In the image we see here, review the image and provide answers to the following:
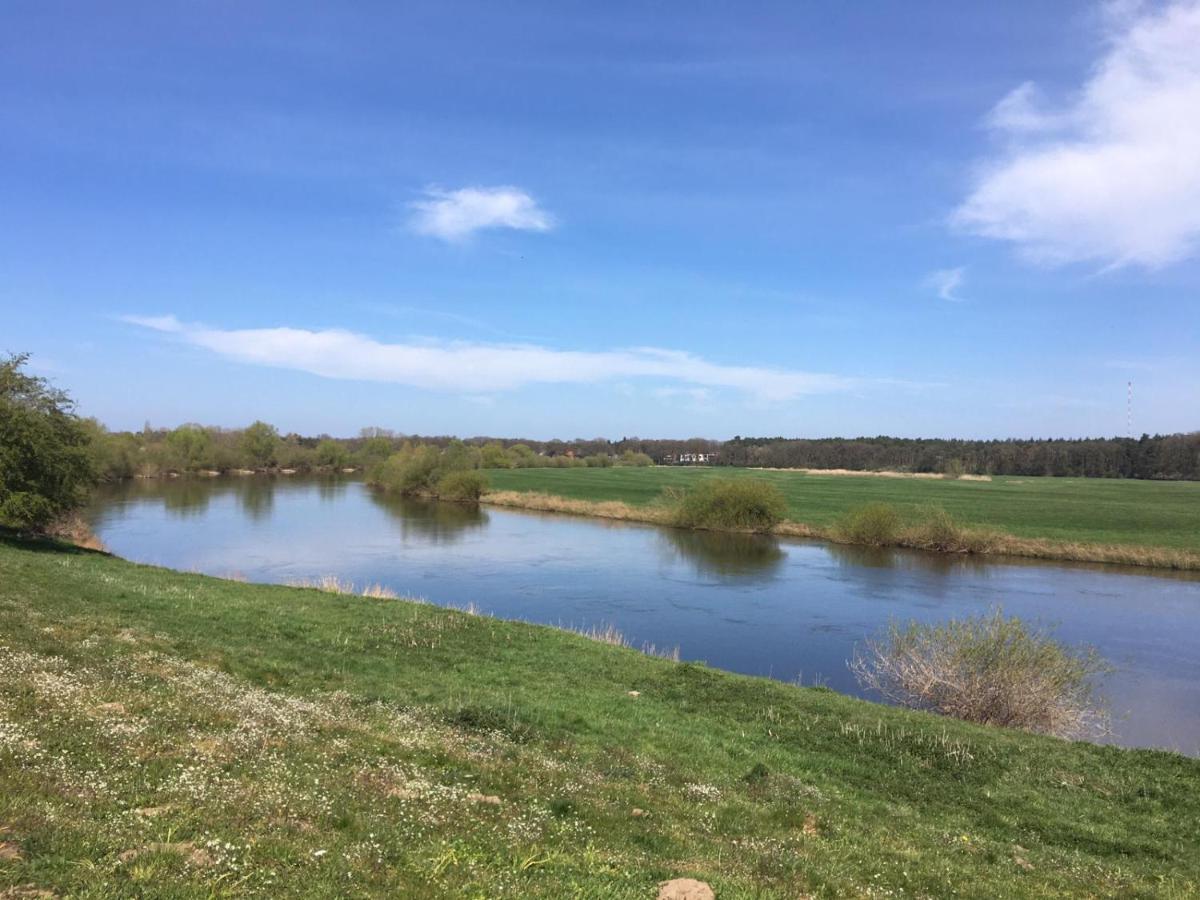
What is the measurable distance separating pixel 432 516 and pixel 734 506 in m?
25.4

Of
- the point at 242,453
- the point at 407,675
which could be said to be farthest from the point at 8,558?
the point at 242,453

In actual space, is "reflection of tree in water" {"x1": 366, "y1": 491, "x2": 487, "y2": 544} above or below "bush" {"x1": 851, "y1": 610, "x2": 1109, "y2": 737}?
below

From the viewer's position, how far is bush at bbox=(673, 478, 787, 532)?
5266 cm

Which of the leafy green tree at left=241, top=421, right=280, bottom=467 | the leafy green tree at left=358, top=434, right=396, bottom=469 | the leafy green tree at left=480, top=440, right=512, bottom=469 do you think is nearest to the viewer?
the leafy green tree at left=241, top=421, right=280, bottom=467

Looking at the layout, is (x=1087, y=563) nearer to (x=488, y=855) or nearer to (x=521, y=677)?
(x=521, y=677)

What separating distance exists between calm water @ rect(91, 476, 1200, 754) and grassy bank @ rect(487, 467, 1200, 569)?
3.63m

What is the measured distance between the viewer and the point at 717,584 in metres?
33.9

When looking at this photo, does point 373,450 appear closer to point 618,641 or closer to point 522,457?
point 522,457

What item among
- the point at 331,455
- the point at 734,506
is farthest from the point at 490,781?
the point at 331,455

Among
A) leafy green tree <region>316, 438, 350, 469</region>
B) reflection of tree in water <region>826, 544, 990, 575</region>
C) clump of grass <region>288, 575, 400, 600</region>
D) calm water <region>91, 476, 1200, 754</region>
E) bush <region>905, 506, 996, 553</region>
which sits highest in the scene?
leafy green tree <region>316, 438, 350, 469</region>

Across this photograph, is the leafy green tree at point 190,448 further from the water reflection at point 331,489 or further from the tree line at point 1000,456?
the tree line at point 1000,456

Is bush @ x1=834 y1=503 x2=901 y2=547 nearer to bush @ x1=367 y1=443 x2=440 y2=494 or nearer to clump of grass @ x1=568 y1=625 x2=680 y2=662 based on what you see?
clump of grass @ x1=568 y1=625 x2=680 y2=662

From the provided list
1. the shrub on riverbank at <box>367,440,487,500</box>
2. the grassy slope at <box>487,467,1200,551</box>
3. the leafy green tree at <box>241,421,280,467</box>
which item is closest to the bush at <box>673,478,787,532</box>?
the grassy slope at <box>487,467,1200,551</box>

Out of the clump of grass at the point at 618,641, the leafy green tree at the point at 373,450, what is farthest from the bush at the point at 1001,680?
the leafy green tree at the point at 373,450
